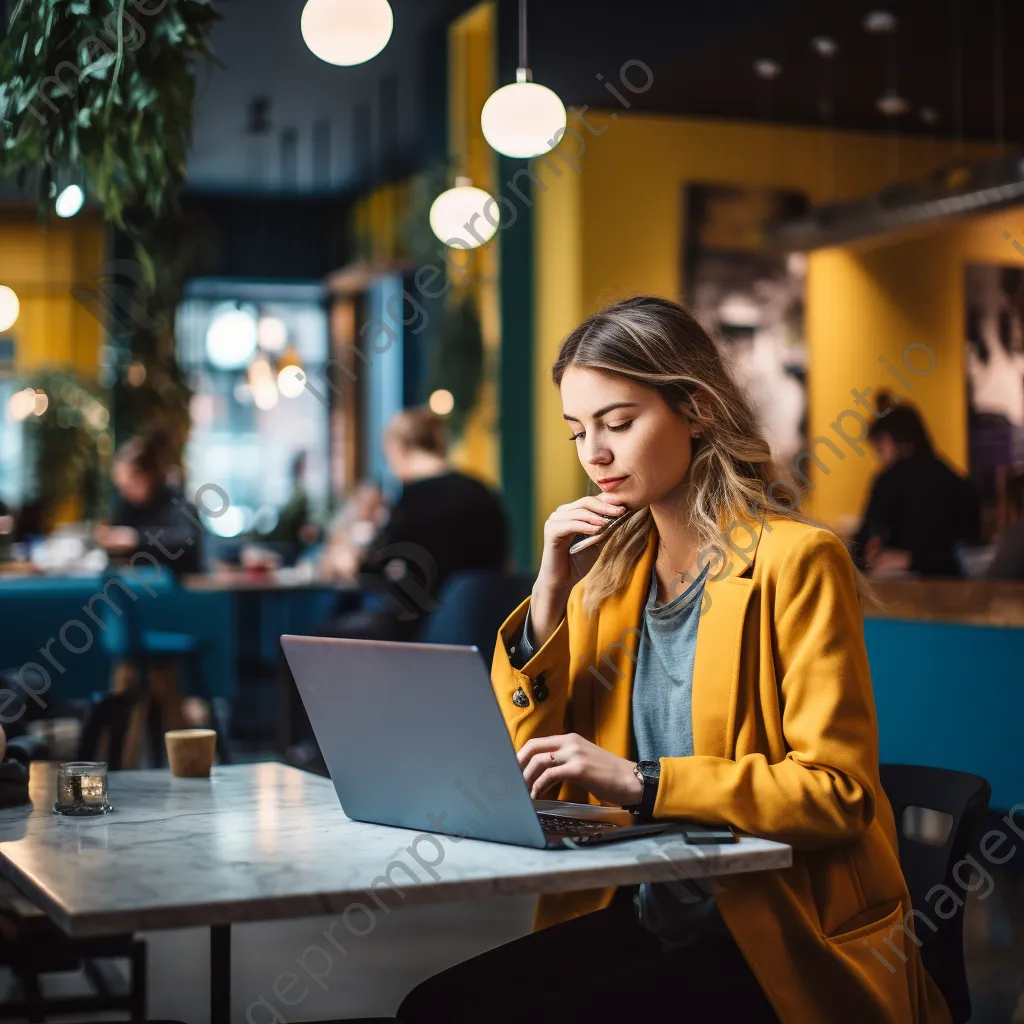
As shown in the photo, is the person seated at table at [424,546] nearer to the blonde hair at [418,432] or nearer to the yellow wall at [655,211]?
the blonde hair at [418,432]

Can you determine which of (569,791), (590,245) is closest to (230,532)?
(590,245)

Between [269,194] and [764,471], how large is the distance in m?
12.6

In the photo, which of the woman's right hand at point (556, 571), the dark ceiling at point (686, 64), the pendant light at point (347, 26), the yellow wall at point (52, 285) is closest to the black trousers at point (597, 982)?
the woman's right hand at point (556, 571)

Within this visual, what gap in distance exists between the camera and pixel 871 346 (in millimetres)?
8828

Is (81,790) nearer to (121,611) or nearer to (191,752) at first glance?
(191,752)

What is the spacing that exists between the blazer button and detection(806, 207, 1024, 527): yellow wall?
22.2 feet

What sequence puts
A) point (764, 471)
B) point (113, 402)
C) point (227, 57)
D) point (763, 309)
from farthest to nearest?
point (113, 402) → point (227, 57) → point (763, 309) → point (764, 471)

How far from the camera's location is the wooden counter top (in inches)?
165

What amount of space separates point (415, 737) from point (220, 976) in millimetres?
382

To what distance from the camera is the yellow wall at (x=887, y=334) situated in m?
8.62

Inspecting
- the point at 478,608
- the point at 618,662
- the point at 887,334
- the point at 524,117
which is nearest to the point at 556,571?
the point at 618,662

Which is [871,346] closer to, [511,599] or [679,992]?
[511,599]

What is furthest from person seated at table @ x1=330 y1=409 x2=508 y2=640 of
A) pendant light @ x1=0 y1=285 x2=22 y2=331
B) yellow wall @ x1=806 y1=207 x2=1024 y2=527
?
pendant light @ x1=0 y1=285 x2=22 y2=331

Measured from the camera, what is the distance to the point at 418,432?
616cm
